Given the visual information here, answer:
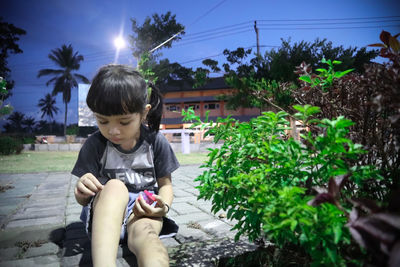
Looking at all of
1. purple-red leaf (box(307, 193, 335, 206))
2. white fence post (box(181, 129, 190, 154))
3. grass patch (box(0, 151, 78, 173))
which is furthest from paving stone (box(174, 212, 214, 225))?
white fence post (box(181, 129, 190, 154))

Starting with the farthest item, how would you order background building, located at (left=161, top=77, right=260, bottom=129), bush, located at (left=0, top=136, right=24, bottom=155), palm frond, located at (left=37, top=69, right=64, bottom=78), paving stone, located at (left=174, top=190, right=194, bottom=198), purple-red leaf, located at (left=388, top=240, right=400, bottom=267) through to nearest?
palm frond, located at (left=37, top=69, right=64, bottom=78) → background building, located at (left=161, top=77, right=260, bottom=129) → bush, located at (left=0, top=136, right=24, bottom=155) → paving stone, located at (left=174, top=190, right=194, bottom=198) → purple-red leaf, located at (left=388, top=240, right=400, bottom=267)

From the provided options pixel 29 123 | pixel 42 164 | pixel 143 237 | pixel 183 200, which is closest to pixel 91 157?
pixel 143 237

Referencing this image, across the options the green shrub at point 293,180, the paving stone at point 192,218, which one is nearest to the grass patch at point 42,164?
the paving stone at point 192,218

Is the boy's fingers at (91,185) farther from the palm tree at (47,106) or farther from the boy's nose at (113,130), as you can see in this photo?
the palm tree at (47,106)

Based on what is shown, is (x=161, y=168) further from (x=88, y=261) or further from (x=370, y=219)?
(x=370, y=219)

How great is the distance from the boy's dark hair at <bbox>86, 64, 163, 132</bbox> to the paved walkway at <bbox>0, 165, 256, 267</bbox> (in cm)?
99

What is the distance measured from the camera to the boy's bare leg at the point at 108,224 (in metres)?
1.33

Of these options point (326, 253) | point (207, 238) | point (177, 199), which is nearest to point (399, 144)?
point (326, 253)

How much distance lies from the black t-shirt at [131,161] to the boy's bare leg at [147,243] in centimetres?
37

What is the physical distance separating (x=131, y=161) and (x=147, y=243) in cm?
80

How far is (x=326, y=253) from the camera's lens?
86 centimetres

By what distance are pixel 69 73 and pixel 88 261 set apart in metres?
50.2

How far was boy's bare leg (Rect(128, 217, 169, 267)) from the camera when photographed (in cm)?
132

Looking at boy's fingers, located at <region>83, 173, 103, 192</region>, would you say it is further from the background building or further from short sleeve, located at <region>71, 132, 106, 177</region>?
the background building
